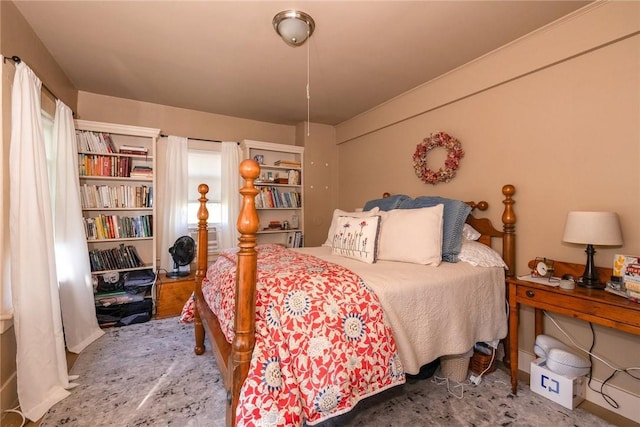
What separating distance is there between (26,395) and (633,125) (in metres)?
3.73

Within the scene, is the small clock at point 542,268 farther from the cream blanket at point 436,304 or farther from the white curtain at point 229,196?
the white curtain at point 229,196

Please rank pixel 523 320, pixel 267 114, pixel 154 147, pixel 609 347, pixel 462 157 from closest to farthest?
pixel 609 347 → pixel 523 320 → pixel 462 157 → pixel 154 147 → pixel 267 114

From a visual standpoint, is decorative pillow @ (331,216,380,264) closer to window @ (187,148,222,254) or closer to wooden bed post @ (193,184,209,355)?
wooden bed post @ (193,184,209,355)

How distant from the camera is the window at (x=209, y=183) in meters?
3.58

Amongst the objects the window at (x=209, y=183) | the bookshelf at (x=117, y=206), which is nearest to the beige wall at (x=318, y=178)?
the window at (x=209, y=183)

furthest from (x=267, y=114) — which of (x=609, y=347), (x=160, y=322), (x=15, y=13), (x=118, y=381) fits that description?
(x=609, y=347)

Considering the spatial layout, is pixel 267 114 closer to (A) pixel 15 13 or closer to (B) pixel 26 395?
(A) pixel 15 13

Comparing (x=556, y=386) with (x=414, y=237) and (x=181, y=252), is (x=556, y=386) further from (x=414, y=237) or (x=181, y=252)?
(x=181, y=252)

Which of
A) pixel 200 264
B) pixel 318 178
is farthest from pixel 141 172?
pixel 318 178

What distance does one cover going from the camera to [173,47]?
220 cm

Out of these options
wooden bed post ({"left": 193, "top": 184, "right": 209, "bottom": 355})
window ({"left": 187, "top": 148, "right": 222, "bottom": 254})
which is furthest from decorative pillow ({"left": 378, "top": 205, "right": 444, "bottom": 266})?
window ({"left": 187, "top": 148, "right": 222, "bottom": 254})

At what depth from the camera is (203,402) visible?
5.54 ft

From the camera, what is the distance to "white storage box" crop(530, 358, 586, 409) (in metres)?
1.65

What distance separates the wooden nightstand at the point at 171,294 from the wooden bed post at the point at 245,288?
7.21 feet
